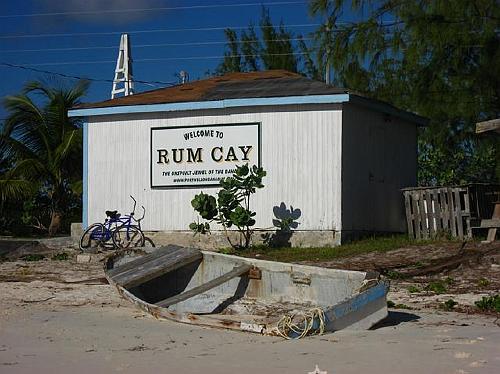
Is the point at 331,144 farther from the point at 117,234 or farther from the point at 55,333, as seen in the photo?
the point at 55,333

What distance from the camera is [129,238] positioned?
20.0m

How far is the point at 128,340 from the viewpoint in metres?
8.91

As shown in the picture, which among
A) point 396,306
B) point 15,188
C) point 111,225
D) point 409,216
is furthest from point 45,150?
point 396,306

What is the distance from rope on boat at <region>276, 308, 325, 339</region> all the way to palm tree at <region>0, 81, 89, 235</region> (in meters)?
18.0

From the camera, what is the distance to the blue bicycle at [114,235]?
19.8 meters

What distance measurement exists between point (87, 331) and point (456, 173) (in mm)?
19941

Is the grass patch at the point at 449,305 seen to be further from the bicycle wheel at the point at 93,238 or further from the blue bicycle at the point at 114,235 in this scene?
the bicycle wheel at the point at 93,238

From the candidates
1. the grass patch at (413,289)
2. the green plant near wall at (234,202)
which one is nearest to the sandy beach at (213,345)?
the grass patch at (413,289)

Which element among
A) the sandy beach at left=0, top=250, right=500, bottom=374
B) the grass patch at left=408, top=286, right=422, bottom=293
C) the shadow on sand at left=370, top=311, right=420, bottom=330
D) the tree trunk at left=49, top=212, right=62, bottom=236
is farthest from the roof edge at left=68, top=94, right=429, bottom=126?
the shadow on sand at left=370, top=311, right=420, bottom=330

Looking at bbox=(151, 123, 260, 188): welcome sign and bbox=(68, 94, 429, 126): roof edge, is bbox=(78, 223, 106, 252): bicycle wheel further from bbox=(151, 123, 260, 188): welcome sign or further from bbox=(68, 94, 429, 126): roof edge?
bbox=(68, 94, 429, 126): roof edge

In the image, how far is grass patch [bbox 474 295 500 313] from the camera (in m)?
10.8

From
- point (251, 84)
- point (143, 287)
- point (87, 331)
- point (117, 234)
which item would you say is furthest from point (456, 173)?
point (87, 331)

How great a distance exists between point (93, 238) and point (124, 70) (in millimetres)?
16461

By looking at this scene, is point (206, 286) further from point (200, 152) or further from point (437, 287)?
point (200, 152)
